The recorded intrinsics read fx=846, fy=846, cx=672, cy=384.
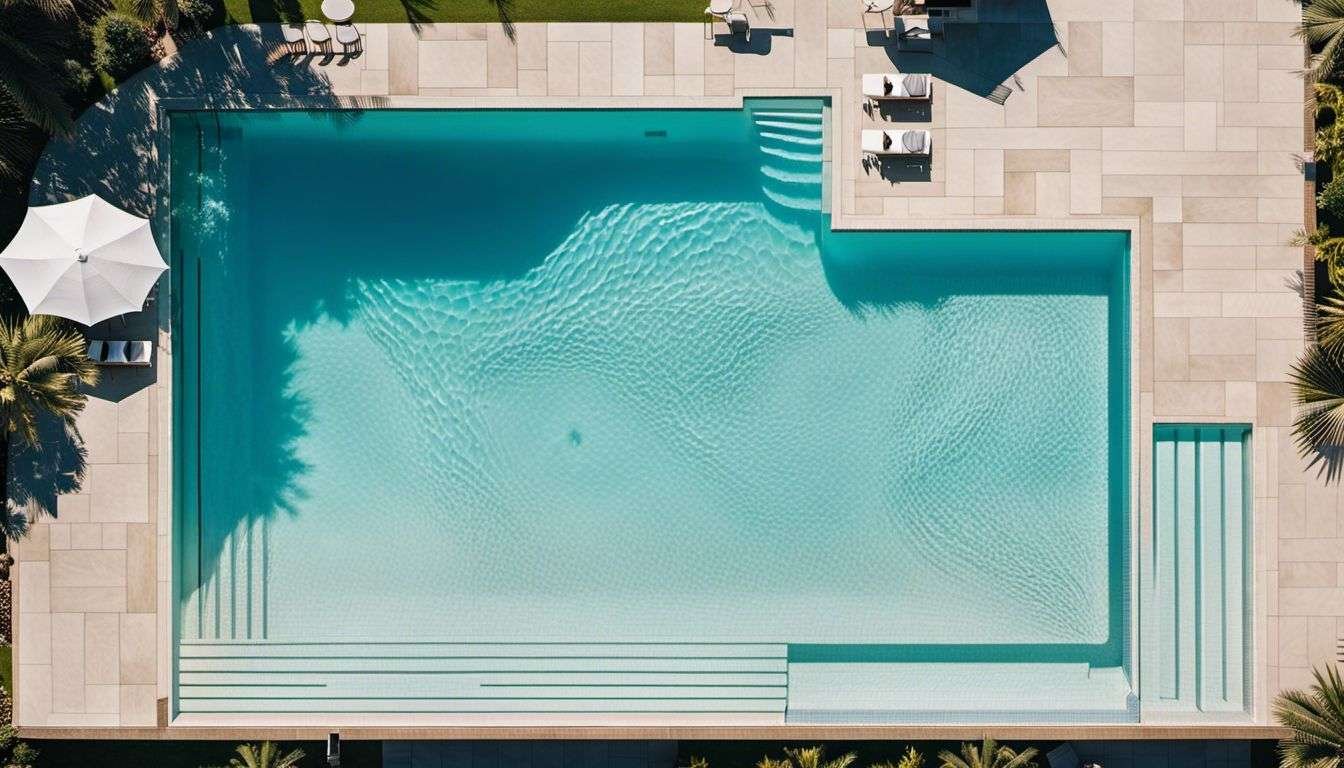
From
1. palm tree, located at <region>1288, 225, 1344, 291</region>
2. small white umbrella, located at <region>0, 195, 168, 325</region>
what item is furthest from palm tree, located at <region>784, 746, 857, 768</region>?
small white umbrella, located at <region>0, 195, 168, 325</region>

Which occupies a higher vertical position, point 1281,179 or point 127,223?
point 1281,179

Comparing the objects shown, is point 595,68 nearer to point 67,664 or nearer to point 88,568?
point 88,568

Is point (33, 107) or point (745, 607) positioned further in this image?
point (745, 607)

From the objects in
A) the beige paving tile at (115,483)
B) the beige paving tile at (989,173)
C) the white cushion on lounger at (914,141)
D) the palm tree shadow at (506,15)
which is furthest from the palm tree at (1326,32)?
the beige paving tile at (115,483)

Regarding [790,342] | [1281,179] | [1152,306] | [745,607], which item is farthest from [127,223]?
[1281,179]

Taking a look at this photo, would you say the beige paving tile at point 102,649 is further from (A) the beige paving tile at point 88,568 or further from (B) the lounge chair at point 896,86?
(B) the lounge chair at point 896,86

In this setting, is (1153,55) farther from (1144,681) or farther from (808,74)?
(1144,681)
